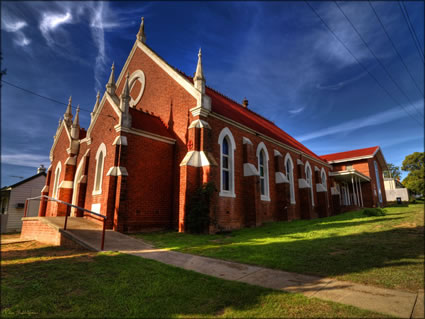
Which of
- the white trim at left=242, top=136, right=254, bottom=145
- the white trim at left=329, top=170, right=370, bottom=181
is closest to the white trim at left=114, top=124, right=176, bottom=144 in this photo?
the white trim at left=242, top=136, right=254, bottom=145

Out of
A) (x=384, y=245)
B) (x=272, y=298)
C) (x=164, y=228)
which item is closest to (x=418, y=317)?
(x=272, y=298)

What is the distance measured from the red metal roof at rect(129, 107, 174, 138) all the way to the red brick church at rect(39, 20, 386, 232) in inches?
3.3

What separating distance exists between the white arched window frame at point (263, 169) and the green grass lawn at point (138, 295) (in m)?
13.2

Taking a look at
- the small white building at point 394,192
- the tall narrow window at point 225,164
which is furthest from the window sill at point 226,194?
the small white building at point 394,192

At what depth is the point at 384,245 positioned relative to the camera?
6.57 meters

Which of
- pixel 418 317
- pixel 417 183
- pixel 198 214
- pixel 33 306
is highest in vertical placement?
pixel 417 183

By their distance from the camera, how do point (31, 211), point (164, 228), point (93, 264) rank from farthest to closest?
point (31, 211) < point (164, 228) < point (93, 264)

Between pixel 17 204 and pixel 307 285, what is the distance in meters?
30.0

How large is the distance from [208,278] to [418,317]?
11.1 feet

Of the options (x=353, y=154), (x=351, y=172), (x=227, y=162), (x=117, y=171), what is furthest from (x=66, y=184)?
(x=353, y=154)

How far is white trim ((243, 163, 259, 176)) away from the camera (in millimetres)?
15707

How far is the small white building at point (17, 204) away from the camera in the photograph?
2442 cm

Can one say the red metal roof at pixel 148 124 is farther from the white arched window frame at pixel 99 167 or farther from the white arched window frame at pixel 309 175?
the white arched window frame at pixel 309 175

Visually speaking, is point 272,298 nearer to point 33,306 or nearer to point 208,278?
point 208,278
